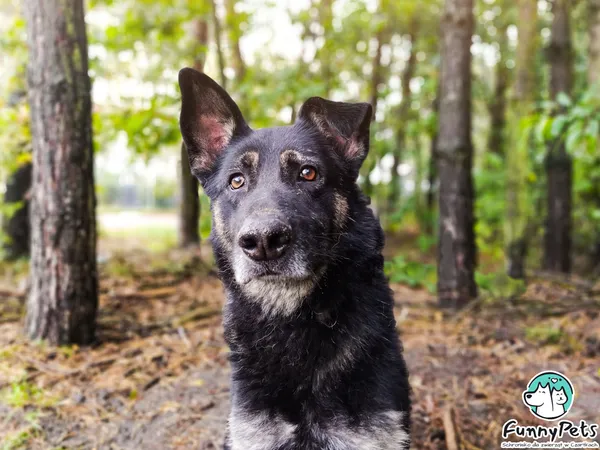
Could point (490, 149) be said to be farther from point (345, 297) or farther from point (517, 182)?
point (345, 297)

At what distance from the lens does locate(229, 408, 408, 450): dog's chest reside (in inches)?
102

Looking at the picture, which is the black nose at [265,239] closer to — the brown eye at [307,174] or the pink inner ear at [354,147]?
the brown eye at [307,174]

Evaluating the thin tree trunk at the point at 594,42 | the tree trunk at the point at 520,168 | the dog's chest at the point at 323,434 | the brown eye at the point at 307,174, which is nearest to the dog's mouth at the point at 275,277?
the brown eye at the point at 307,174

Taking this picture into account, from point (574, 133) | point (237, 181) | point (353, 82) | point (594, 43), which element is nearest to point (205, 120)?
point (237, 181)

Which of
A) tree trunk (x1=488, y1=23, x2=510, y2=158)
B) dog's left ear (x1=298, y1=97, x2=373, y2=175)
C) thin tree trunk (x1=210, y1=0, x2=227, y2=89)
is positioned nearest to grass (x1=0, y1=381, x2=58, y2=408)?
dog's left ear (x1=298, y1=97, x2=373, y2=175)

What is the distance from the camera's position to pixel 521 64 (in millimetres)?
8086

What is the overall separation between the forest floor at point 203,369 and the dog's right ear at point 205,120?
2.15 meters

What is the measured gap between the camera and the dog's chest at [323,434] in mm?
2598

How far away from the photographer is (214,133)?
11.2 ft

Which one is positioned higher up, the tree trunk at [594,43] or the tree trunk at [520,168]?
the tree trunk at [594,43]

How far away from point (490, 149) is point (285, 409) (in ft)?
54.4

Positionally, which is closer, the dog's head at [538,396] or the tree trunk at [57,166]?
the dog's head at [538,396]

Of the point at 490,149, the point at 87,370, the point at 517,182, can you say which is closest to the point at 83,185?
the point at 87,370

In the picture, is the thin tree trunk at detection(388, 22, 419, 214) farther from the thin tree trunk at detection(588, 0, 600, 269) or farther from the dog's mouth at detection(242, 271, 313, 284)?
the dog's mouth at detection(242, 271, 313, 284)
